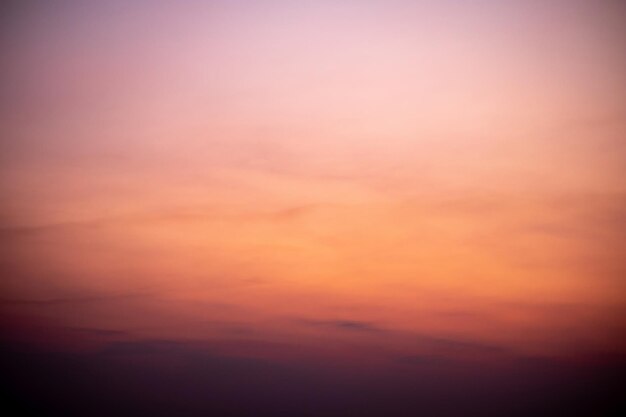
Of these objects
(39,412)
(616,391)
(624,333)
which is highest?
(624,333)

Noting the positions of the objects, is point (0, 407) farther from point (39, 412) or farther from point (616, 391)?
point (616, 391)

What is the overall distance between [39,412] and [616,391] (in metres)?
5.23

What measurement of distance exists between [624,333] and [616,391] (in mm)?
532

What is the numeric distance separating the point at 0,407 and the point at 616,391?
552 cm

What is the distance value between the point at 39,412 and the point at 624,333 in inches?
210

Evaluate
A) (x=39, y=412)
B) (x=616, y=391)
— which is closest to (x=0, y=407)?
(x=39, y=412)

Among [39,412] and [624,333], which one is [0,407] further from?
[624,333]

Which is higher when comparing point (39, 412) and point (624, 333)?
point (624, 333)

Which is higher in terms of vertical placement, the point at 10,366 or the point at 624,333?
the point at 624,333

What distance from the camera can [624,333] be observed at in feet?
22.1

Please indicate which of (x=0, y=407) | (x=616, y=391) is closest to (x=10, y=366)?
(x=0, y=407)

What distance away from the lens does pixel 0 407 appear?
6750 mm

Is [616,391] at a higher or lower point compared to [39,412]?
higher

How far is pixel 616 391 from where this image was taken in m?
6.79
